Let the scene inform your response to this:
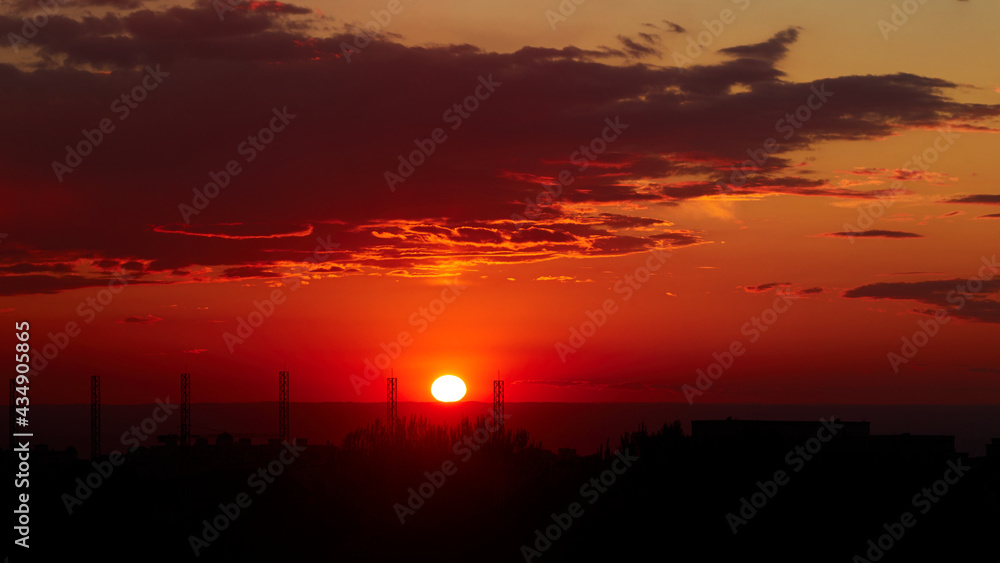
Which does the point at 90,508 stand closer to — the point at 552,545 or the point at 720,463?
the point at 552,545

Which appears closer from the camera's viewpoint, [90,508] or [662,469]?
[662,469]

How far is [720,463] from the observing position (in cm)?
2967

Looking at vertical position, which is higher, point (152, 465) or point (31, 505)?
point (152, 465)

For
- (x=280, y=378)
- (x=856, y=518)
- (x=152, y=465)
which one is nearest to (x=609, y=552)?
(x=856, y=518)

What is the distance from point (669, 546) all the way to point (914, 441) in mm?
23382

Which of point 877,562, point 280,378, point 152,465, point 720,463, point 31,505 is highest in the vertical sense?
point 280,378

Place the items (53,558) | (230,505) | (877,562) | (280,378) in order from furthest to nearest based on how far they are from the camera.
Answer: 1. (280,378)
2. (230,505)
3. (53,558)
4. (877,562)

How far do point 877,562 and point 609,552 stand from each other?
24.3 ft

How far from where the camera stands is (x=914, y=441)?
44688 millimetres

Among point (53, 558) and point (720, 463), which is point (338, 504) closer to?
point (53, 558)

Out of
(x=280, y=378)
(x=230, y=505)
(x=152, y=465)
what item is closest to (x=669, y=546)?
(x=230, y=505)

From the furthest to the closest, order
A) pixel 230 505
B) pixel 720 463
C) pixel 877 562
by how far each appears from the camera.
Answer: pixel 230 505, pixel 720 463, pixel 877 562

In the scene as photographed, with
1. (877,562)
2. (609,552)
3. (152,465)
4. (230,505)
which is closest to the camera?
(877,562)

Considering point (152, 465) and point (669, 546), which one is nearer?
point (669, 546)
